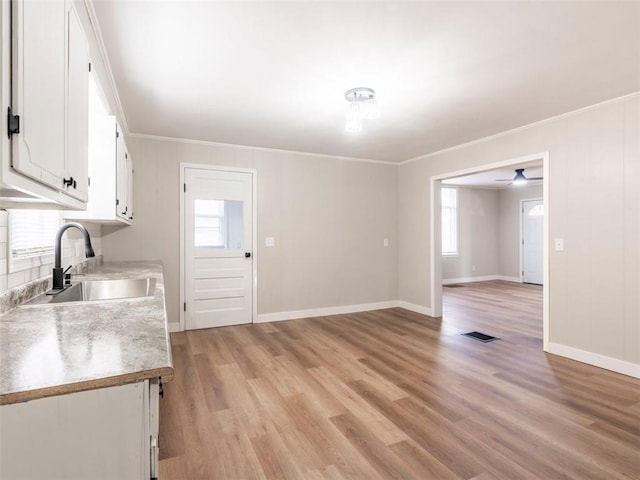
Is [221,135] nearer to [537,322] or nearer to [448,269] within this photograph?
[537,322]

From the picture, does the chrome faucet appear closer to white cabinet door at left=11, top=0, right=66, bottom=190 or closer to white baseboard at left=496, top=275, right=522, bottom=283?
white cabinet door at left=11, top=0, right=66, bottom=190

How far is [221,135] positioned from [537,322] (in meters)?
4.94

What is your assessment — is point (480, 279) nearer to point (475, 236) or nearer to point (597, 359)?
point (475, 236)

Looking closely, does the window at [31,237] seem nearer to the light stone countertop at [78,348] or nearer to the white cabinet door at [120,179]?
the light stone countertop at [78,348]

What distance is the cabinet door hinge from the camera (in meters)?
0.87

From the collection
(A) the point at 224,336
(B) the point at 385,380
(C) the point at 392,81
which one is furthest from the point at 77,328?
(A) the point at 224,336

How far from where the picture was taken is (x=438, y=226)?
514 cm

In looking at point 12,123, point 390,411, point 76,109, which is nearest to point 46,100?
point 12,123

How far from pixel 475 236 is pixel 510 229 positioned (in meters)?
0.95

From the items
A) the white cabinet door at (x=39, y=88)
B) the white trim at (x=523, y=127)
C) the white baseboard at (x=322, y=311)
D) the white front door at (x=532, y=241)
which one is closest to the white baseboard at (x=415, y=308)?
the white baseboard at (x=322, y=311)

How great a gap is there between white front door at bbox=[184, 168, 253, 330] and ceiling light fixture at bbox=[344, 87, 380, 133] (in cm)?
216

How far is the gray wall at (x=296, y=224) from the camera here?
4.25 m

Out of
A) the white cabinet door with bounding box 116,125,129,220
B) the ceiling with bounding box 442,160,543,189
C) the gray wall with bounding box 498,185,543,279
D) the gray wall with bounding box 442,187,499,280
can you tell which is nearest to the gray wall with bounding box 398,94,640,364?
the ceiling with bounding box 442,160,543,189

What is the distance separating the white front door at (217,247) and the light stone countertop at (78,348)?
9.62 ft
